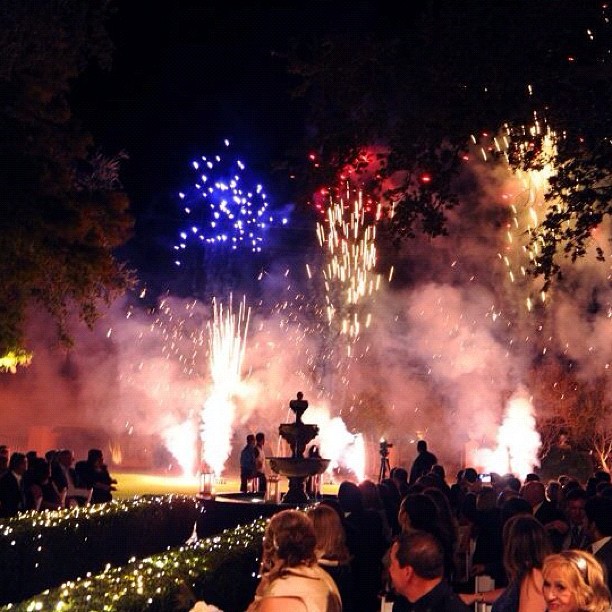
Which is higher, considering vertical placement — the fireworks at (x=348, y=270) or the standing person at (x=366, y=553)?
the fireworks at (x=348, y=270)

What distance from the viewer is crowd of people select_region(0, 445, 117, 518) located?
13547mm

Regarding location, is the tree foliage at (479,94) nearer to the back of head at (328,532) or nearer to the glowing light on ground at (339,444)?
the back of head at (328,532)

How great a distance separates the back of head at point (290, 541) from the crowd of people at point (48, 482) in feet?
27.1

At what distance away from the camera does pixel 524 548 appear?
5.69 metres

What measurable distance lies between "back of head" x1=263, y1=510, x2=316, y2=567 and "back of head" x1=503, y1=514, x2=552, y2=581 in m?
1.08

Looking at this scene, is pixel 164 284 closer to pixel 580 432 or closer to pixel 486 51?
pixel 580 432

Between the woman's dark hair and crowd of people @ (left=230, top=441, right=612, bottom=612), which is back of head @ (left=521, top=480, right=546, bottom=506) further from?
the woman's dark hair

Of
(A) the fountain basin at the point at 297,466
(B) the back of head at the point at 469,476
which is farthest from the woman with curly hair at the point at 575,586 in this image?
(A) the fountain basin at the point at 297,466

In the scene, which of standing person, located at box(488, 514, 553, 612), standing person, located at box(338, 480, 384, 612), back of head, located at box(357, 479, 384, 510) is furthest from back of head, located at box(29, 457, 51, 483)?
standing person, located at box(488, 514, 553, 612)

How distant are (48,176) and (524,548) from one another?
44.3 ft

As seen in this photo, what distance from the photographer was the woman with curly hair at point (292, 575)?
5043 mm

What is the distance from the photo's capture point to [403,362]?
140 ft

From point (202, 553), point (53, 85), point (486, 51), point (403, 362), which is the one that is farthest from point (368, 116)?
point (403, 362)

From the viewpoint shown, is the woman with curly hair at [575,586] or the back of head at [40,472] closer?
the woman with curly hair at [575,586]
